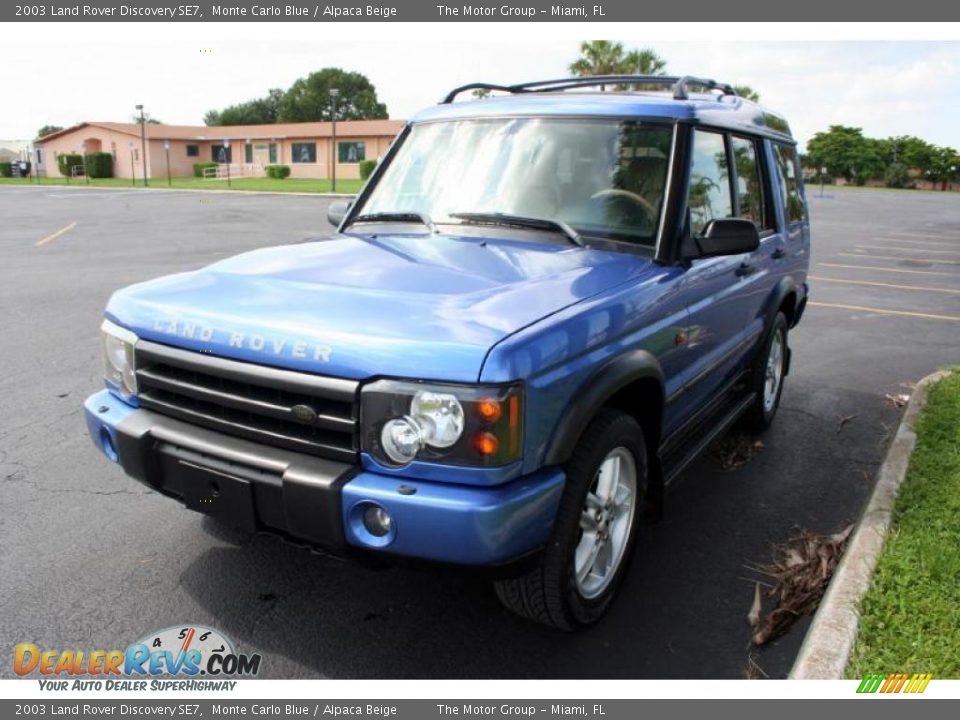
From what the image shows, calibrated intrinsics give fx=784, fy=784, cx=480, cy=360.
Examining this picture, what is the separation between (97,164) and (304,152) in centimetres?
1674

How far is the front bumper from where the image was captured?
2312 mm

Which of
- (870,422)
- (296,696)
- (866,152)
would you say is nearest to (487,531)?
(296,696)

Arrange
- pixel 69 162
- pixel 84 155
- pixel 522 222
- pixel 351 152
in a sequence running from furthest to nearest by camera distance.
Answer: pixel 84 155, pixel 69 162, pixel 351 152, pixel 522 222

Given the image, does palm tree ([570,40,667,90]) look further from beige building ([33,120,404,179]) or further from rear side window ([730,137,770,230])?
rear side window ([730,137,770,230])

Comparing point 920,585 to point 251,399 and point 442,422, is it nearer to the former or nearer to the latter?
point 442,422

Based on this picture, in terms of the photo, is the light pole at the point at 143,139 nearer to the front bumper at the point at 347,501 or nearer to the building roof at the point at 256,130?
the building roof at the point at 256,130

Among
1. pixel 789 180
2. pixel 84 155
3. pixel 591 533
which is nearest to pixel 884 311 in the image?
pixel 789 180

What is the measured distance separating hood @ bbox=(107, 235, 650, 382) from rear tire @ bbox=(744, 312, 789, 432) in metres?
2.10

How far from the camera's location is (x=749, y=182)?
4.68 metres

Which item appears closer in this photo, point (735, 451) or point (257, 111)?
point (735, 451)

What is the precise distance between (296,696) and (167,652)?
23.6 inches

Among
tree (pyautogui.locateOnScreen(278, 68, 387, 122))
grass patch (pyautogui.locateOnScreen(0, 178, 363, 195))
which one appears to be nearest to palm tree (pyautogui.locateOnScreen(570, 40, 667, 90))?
grass patch (pyautogui.locateOnScreen(0, 178, 363, 195))

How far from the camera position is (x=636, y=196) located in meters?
3.54
